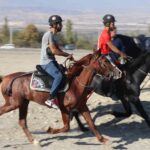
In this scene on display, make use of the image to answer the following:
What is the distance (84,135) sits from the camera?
1173 centimetres

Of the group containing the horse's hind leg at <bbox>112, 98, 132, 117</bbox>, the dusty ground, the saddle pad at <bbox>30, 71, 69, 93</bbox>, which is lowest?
the dusty ground

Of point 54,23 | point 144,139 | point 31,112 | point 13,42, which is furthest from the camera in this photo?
point 13,42

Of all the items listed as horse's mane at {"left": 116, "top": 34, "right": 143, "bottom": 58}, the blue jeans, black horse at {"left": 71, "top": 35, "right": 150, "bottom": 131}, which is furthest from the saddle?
horse's mane at {"left": 116, "top": 34, "right": 143, "bottom": 58}

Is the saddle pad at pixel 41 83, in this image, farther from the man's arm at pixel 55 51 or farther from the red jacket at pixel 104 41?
the red jacket at pixel 104 41

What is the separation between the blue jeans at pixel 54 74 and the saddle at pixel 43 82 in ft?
0.40

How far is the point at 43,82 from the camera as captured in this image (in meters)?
10.8

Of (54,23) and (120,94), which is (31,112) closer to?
(120,94)

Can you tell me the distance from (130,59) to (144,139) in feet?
6.39

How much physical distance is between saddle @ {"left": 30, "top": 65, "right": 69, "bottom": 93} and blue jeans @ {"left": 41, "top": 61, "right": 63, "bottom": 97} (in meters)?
0.12

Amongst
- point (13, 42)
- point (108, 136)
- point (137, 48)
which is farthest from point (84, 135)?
point (13, 42)

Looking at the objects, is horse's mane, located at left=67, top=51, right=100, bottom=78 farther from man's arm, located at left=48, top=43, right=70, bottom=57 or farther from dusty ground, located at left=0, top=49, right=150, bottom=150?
dusty ground, located at left=0, top=49, right=150, bottom=150

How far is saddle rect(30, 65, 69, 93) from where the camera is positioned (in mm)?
10703

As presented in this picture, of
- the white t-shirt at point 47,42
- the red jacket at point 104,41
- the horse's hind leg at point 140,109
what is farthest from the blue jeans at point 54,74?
the horse's hind leg at point 140,109

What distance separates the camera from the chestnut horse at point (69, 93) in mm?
10609
